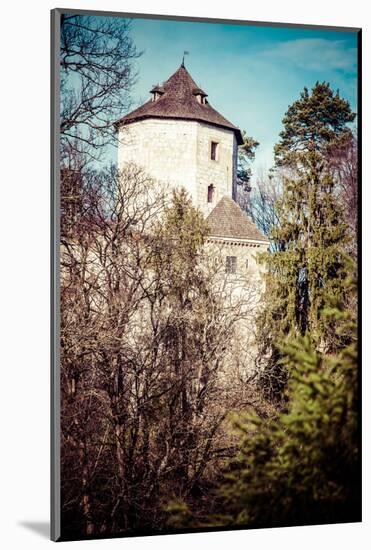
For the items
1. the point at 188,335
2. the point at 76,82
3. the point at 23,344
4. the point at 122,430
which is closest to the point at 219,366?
the point at 188,335

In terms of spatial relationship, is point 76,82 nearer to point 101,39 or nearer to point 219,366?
point 101,39

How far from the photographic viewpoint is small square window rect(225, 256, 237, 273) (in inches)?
338

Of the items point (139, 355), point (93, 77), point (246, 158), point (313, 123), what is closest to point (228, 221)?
point (246, 158)

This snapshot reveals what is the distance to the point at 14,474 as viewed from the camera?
8.30 m

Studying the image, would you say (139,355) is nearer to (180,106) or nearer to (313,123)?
(180,106)

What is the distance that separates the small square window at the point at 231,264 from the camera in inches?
338

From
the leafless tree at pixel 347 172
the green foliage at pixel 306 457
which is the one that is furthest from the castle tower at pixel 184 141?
the green foliage at pixel 306 457

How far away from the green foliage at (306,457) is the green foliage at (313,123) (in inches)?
61.4

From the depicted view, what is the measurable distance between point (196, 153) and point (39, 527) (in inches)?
125

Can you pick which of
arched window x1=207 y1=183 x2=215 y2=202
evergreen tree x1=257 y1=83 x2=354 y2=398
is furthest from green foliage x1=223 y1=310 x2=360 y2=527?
arched window x1=207 y1=183 x2=215 y2=202

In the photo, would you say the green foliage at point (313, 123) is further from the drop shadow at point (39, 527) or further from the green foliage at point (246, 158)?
the drop shadow at point (39, 527)

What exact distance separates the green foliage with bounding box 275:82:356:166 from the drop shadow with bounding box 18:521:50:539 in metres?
3.41

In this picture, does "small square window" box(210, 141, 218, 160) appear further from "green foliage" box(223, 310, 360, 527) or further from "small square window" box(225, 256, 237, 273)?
"green foliage" box(223, 310, 360, 527)

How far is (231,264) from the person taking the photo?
28.3 ft
